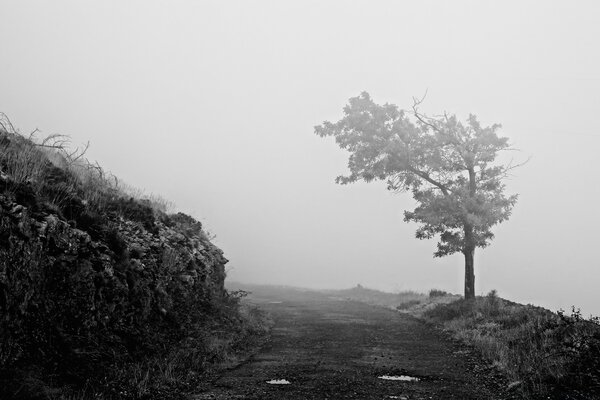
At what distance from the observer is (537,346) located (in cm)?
1023

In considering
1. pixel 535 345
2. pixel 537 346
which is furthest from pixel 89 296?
pixel 537 346

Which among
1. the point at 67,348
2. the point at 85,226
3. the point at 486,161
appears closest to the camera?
the point at 67,348

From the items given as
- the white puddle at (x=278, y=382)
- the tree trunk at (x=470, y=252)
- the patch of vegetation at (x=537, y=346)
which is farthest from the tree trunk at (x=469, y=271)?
the white puddle at (x=278, y=382)

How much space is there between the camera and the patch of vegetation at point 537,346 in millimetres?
7453

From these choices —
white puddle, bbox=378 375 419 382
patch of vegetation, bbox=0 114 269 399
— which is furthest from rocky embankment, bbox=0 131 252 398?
white puddle, bbox=378 375 419 382

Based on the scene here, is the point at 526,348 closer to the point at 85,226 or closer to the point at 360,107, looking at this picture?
the point at 85,226

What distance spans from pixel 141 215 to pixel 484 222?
49.3 feet

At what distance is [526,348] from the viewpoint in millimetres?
10406

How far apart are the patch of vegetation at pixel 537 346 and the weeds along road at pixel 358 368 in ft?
1.73

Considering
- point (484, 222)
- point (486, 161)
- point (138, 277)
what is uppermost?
point (486, 161)

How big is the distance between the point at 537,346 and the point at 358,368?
438 cm

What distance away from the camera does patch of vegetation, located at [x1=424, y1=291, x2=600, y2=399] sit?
293 inches

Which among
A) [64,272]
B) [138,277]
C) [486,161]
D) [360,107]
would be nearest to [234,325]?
A: [138,277]

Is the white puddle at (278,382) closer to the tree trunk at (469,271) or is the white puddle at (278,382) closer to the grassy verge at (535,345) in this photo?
the grassy verge at (535,345)
